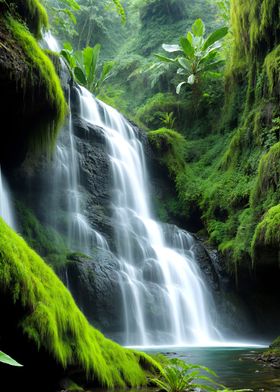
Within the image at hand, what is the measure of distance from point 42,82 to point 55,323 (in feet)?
19.3

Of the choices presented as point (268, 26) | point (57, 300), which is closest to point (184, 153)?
point (268, 26)

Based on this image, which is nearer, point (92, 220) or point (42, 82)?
point (42, 82)

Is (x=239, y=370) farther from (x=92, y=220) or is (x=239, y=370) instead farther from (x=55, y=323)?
(x=92, y=220)

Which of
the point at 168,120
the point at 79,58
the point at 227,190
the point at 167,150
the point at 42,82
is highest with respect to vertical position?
the point at 79,58

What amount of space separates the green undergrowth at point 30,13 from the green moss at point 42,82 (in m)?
0.46

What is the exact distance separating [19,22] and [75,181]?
542 cm

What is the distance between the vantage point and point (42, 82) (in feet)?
27.0

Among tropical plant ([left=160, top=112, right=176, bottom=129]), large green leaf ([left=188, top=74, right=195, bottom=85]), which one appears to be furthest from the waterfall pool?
large green leaf ([left=188, top=74, right=195, bottom=85])

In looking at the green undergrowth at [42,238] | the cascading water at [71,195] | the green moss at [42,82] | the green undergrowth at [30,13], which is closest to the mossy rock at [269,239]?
the cascading water at [71,195]

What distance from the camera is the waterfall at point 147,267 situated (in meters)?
10.4

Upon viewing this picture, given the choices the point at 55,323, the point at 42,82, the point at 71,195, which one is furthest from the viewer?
the point at 71,195

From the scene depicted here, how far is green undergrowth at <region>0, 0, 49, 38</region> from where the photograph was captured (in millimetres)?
8389

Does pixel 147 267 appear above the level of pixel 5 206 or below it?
below

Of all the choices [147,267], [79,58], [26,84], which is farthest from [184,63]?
[26,84]
